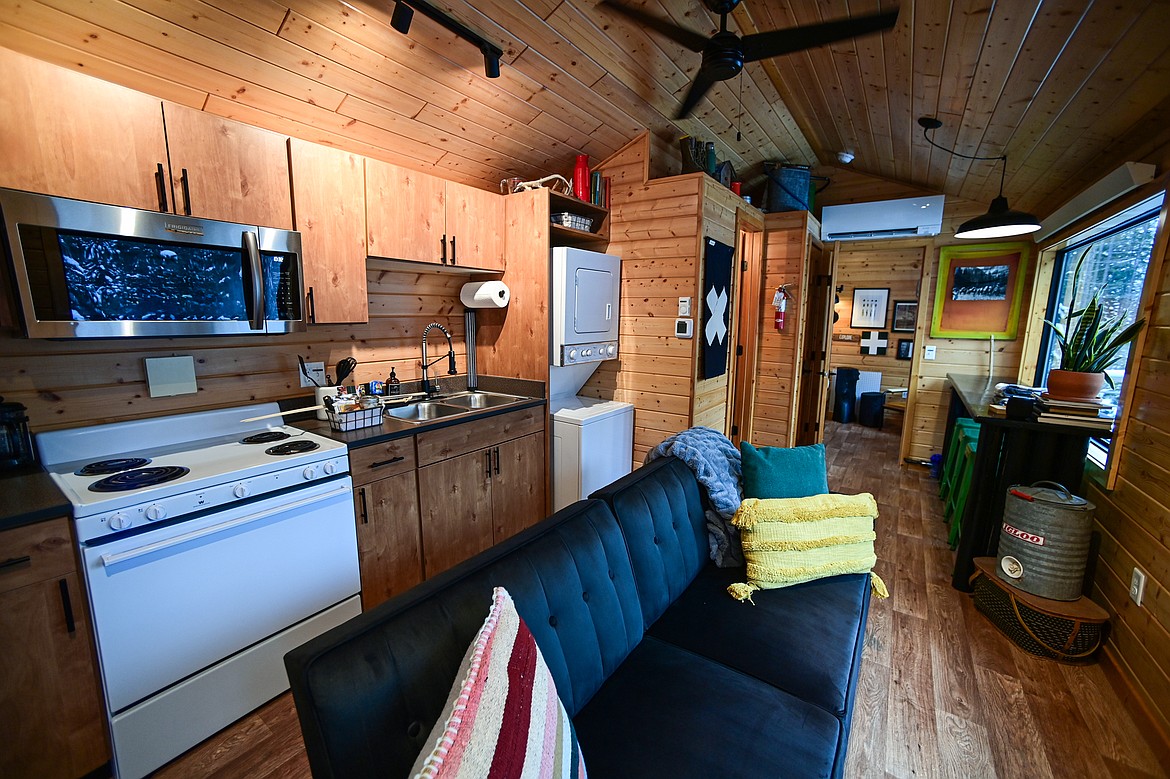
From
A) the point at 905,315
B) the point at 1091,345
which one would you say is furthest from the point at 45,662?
the point at 905,315

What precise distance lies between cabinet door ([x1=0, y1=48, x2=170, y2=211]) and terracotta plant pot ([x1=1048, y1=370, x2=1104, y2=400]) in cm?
391

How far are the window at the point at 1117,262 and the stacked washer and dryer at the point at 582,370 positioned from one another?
2486 millimetres

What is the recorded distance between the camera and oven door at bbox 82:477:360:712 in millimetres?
1380

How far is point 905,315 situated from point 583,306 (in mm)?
5004

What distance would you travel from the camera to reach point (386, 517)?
2084 millimetres

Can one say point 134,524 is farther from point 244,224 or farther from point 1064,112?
point 1064,112

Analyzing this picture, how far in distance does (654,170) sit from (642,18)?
5.36 feet

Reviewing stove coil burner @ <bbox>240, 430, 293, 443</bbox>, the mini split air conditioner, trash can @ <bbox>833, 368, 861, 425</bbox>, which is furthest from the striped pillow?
trash can @ <bbox>833, 368, 861, 425</bbox>

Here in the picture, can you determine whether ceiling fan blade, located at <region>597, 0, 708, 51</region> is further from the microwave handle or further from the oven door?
the oven door

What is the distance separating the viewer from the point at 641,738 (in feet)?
3.61

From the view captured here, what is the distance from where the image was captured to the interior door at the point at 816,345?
462cm

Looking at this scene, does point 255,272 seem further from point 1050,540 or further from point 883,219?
point 883,219

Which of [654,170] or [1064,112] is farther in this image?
[654,170]

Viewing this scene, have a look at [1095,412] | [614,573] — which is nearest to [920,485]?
[1095,412]
